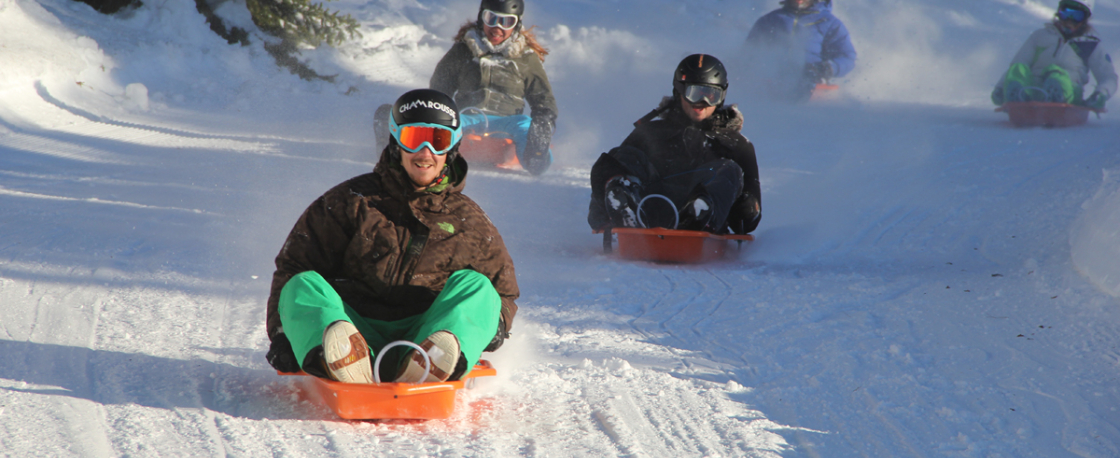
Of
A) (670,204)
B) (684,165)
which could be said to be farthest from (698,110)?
(670,204)

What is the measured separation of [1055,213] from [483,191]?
3721 mm

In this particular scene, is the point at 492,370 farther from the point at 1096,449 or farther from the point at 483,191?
the point at 483,191

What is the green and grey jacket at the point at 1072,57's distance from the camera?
8.76 m

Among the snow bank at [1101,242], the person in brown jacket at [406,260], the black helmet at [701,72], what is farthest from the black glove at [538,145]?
the person in brown jacket at [406,260]

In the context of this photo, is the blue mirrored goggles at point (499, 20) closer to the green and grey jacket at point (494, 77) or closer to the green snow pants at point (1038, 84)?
the green and grey jacket at point (494, 77)

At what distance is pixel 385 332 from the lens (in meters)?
2.47

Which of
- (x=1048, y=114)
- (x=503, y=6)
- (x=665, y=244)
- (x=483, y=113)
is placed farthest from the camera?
(x=1048, y=114)

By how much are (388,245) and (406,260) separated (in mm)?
72

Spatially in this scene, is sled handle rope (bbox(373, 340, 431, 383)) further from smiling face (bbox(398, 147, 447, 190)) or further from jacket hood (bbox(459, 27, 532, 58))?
jacket hood (bbox(459, 27, 532, 58))

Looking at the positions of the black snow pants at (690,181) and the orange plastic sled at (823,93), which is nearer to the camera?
the black snow pants at (690,181)

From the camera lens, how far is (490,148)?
6793 millimetres

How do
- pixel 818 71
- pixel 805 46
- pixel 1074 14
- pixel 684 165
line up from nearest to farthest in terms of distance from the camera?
1. pixel 684 165
2. pixel 1074 14
3. pixel 818 71
4. pixel 805 46

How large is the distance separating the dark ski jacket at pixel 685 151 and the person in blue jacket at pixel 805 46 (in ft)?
20.3

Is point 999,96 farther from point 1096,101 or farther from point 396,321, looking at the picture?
point 396,321
